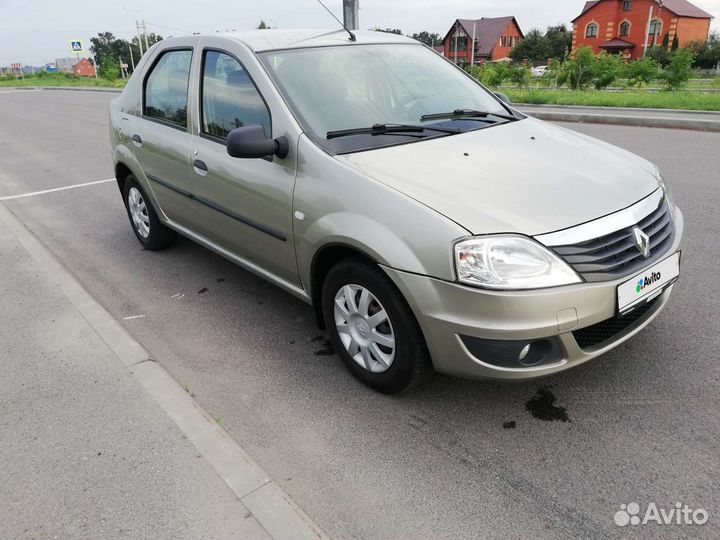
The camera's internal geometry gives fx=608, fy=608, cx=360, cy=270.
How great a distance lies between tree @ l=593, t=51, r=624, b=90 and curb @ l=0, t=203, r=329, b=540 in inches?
928

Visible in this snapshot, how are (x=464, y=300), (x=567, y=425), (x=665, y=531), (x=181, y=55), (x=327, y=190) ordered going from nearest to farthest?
1. (x=665, y=531)
2. (x=464, y=300)
3. (x=567, y=425)
4. (x=327, y=190)
5. (x=181, y=55)

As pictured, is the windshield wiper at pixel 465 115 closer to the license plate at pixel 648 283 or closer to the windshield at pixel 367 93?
the windshield at pixel 367 93

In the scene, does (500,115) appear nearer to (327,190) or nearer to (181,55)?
(327,190)

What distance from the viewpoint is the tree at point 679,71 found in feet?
69.0

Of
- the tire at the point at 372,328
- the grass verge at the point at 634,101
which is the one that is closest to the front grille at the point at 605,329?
the tire at the point at 372,328

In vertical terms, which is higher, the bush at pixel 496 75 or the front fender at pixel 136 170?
the bush at pixel 496 75

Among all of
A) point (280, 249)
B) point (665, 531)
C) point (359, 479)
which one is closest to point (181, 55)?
point (280, 249)

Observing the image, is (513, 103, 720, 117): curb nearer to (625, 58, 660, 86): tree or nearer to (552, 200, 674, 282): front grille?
(625, 58, 660, 86): tree

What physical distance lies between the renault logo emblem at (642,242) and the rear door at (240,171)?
5.55 ft

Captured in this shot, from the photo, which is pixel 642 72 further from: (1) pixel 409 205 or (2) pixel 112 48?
(2) pixel 112 48

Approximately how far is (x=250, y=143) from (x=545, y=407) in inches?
77.7

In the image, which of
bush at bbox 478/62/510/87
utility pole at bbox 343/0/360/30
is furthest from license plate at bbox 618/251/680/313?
bush at bbox 478/62/510/87

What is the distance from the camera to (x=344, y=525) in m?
2.28

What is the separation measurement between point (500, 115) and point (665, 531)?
2605 mm
